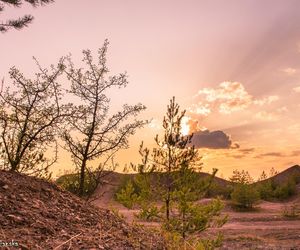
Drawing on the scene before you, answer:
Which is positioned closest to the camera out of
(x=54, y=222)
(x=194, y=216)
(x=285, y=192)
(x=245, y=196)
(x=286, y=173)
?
(x=54, y=222)

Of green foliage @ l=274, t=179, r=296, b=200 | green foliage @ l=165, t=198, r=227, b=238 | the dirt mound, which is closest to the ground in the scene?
green foliage @ l=165, t=198, r=227, b=238

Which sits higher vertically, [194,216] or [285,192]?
[285,192]

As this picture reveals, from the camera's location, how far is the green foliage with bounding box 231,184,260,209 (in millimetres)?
40319

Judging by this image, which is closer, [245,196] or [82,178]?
[82,178]

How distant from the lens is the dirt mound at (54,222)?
4.23 metres

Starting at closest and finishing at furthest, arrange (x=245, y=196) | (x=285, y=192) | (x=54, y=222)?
1. (x=54, y=222)
2. (x=245, y=196)
3. (x=285, y=192)

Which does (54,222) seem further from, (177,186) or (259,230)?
(259,230)

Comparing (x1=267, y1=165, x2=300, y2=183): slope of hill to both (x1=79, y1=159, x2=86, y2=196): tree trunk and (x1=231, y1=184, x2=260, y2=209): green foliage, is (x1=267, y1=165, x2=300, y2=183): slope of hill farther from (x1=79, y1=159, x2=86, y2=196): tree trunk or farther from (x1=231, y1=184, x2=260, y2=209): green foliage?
(x1=79, y1=159, x2=86, y2=196): tree trunk

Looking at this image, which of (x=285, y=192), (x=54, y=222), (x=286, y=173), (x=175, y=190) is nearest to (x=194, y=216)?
(x=175, y=190)

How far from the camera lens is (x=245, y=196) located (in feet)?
133

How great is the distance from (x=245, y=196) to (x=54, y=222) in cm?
3784

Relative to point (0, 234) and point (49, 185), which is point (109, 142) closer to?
point (49, 185)

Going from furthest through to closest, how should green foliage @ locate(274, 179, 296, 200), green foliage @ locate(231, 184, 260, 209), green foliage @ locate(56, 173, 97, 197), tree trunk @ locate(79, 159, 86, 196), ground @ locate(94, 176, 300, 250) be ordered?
green foliage @ locate(274, 179, 296, 200)
green foliage @ locate(231, 184, 260, 209)
ground @ locate(94, 176, 300, 250)
green foliage @ locate(56, 173, 97, 197)
tree trunk @ locate(79, 159, 86, 196)

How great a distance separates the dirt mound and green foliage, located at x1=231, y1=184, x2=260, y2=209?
35.9 m
